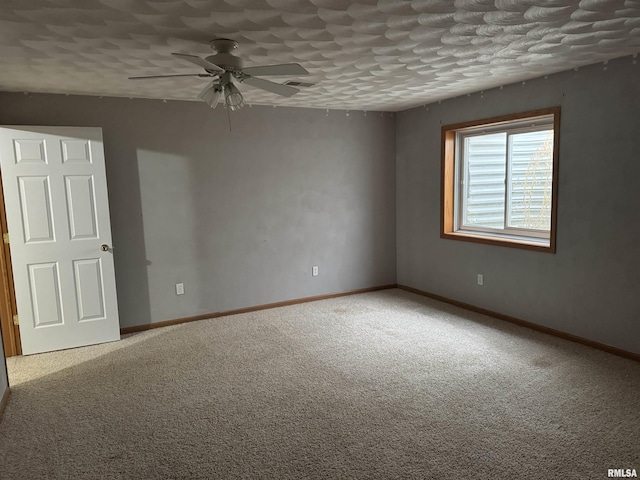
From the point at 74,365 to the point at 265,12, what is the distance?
312 cm

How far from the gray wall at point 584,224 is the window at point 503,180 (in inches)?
4.5

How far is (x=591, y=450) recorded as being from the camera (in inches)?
91.3

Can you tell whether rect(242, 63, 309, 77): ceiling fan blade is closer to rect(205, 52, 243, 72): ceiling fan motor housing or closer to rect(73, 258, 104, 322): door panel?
rect(205, 52, 243, 72): ceiling fan motor housing

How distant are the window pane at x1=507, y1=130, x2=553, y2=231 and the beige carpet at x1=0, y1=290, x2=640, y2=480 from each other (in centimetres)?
109

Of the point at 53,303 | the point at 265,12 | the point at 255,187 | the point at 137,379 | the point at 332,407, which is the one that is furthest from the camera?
the point at 255,187

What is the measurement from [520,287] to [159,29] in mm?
3741

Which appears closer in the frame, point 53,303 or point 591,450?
point 591,450

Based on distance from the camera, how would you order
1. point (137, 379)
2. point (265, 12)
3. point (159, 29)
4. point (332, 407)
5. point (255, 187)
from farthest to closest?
point (255, 187) → point (137, 379) → point (332, 407) → point (159, 29) → point (265, 12)

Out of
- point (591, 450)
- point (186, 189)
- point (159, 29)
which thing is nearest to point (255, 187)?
point (186, 189)

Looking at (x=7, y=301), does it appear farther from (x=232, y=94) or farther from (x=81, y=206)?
(x=232, y=94)

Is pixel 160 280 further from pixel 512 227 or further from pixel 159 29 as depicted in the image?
pixel 512 227

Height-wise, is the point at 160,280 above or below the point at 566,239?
below

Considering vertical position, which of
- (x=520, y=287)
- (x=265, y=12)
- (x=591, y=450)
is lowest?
(x=591, y=450)

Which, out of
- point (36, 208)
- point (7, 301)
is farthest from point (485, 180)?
point (7, 301)
